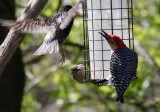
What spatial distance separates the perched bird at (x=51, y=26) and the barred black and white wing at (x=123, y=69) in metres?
0.43

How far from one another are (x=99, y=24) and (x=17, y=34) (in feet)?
3.03

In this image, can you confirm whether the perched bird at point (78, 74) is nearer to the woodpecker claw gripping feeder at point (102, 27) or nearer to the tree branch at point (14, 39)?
the woodpecker claw gripping feeder at point (102, 27)

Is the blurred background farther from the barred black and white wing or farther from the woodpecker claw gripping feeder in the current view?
the barred black and white wing

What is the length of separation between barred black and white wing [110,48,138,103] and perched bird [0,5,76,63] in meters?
0.43

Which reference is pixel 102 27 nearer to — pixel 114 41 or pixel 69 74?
pixel 114 41

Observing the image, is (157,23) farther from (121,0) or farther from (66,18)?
(66,18)

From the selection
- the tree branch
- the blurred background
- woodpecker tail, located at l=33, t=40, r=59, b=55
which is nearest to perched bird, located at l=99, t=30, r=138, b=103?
woodpecker tail, located at l=33, t=40, r=59, b=55

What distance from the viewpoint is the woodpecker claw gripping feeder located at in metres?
4.19

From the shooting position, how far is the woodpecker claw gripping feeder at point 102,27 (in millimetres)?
4191

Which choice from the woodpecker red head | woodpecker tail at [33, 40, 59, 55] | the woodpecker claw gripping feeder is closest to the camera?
the woodpecker red head

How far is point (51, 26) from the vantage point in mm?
3855

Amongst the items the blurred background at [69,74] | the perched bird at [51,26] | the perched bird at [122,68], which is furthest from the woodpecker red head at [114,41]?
the blurred background at [69,74]

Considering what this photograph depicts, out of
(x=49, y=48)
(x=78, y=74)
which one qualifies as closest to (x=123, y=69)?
(x=78, y=74)

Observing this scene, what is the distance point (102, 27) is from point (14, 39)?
3.21 ft
